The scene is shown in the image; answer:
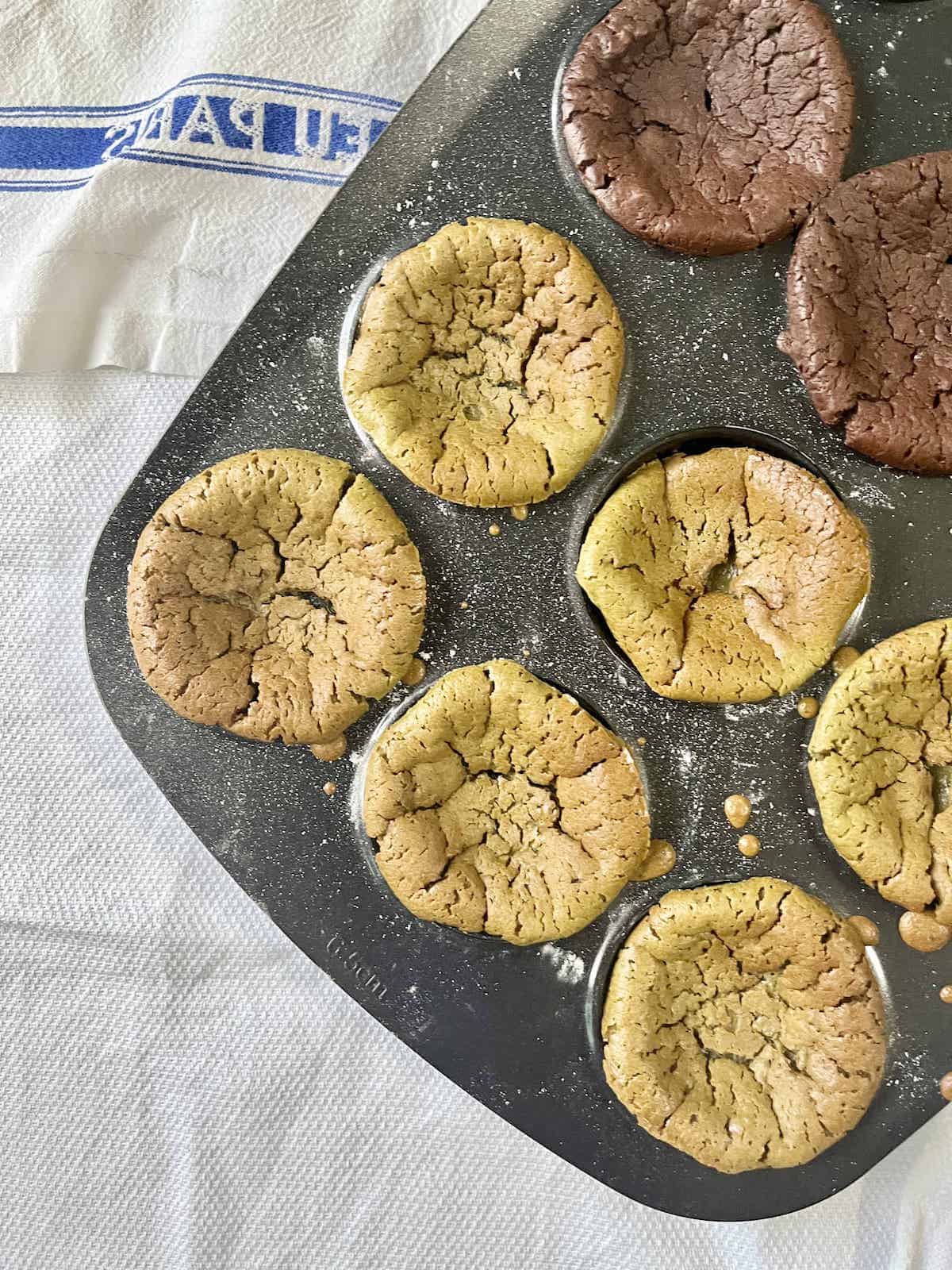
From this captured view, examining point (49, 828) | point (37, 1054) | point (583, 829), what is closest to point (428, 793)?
point (583, 829)

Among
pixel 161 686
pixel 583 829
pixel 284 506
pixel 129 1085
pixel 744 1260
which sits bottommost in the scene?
pixel 744 1260

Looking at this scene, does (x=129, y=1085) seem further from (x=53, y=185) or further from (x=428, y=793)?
(x=53, y=185)

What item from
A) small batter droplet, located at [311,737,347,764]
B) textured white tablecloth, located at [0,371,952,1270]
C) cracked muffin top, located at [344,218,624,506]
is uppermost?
cracked muffin top, located at [344,218,624,506]

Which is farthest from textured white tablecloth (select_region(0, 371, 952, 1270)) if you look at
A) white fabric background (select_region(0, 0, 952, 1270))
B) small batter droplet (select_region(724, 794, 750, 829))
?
small batter droplet (select_region(724, 794, 750, 829))

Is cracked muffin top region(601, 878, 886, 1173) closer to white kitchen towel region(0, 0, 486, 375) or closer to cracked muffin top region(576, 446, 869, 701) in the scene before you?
cracked muffin top region(576, 446, 869, 701)

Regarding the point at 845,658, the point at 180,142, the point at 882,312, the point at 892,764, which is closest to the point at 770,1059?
the point at 892,764

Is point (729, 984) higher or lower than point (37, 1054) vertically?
higher

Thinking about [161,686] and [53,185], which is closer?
[161,686]
